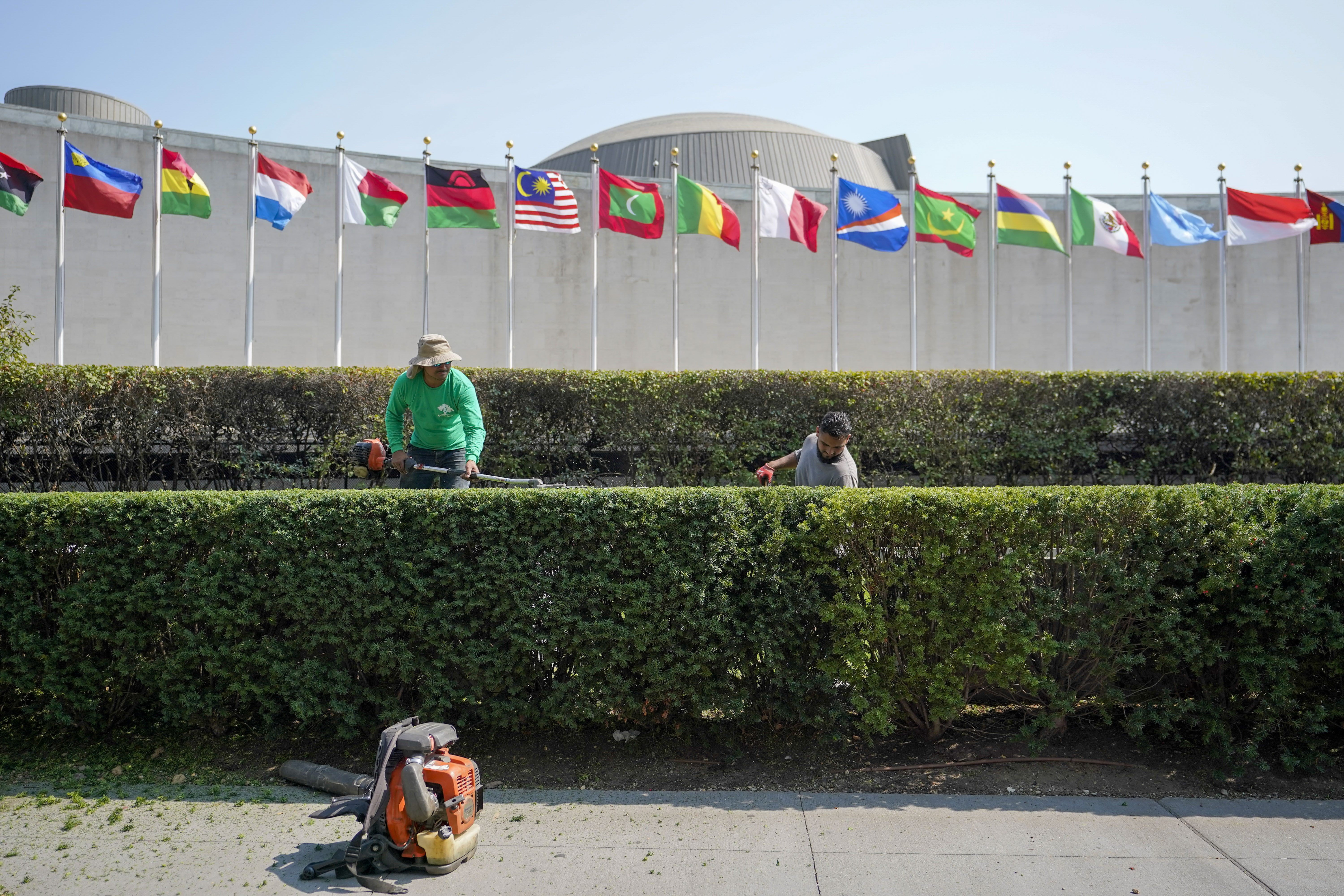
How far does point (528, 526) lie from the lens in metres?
4.08

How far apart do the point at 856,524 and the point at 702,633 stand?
0.93 m

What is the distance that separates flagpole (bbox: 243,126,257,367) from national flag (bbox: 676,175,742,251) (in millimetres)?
6344

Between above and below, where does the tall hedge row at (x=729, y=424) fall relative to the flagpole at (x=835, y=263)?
below

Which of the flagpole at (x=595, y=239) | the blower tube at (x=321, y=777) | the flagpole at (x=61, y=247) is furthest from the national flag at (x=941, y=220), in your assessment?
the flagpole at (x=61, y=247)

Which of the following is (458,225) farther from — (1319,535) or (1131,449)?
(1319,535)

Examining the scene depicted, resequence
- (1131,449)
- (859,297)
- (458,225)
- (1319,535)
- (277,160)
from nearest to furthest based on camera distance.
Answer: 1. (1319,535)
2. (1131,449)
3. (458,225)
4. (277,160)
5. (859,297)

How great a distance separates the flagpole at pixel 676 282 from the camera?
13.1 metres

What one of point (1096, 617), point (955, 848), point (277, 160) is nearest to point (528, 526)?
point (955, 848)

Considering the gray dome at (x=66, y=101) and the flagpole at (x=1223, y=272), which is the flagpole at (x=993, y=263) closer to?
the flagpole at (x=1223, y=272)

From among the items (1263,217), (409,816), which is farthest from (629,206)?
(409,816)

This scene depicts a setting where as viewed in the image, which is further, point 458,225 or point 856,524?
point 458,225

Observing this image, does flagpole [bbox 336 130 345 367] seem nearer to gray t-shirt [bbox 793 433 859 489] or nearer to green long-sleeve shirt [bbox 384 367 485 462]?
green long-sleeve shirt [bbox 384 367 485 462]

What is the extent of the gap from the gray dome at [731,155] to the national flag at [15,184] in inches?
496

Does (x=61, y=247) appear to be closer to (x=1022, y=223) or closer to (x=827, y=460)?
(x=827, y=460)
